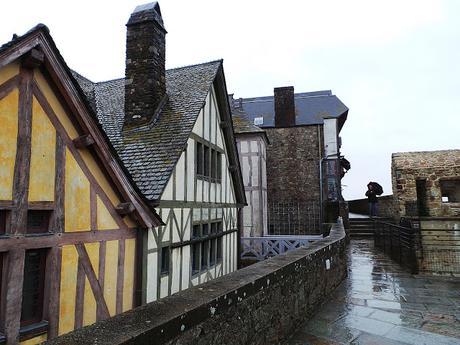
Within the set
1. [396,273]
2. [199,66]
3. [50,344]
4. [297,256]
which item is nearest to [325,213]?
[396,273]

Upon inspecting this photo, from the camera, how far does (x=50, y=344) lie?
1.85 meters

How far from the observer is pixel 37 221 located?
454cm

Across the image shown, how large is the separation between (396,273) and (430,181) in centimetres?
482

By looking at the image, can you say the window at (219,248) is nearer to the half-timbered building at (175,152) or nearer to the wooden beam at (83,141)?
the half-timbered building at (175,152)

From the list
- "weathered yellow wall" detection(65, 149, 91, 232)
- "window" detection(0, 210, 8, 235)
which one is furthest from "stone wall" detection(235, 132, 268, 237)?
"window" detection(0, 210, 8, 235)

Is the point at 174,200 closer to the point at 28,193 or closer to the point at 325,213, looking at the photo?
the point at 28,193

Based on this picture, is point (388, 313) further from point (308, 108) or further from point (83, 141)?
point (308, 108)

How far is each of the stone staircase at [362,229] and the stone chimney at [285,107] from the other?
6962 mm

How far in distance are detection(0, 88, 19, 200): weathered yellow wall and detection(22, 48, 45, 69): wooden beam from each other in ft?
1.52

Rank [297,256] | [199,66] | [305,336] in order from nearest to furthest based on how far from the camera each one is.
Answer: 1. [305,336]
2. [297,256]
3. [199,66]

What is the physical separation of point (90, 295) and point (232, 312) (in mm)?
3178

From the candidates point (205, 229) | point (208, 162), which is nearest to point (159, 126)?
point (208, 162)

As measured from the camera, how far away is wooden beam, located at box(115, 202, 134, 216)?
19.1ft

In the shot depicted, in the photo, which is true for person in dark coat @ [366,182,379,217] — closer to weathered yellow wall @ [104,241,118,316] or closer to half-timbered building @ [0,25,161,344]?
half-timbered building @ [0,25,161,344]
